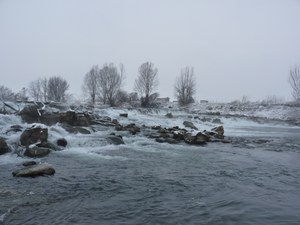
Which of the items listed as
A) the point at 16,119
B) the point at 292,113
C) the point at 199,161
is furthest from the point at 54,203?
the point at 292,113

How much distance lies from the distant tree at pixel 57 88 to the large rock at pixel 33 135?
177 ft

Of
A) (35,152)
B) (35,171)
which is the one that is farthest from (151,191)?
(35,152)

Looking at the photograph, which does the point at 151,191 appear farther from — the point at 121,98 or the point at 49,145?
the point at 121,98

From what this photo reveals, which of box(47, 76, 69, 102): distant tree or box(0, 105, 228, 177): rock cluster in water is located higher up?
Answer: box(47, 76, 69, 102): distant tree

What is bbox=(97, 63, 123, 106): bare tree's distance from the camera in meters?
49.5

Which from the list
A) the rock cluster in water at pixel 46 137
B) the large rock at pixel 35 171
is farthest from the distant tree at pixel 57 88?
the large rock at pixel 35 171

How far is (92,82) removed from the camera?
179ft

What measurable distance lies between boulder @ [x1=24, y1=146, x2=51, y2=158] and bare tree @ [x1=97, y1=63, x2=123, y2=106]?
39.3m

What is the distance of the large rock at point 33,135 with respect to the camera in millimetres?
10883

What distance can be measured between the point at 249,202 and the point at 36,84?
72.1 m

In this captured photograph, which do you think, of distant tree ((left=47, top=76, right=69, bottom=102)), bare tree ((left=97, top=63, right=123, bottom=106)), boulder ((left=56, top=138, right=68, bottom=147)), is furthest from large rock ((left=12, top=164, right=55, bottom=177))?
distant tree ((left=47, top=76, right=69, bottom=102))

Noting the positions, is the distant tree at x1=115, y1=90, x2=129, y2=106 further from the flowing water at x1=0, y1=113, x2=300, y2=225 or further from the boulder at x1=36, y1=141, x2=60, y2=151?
the flowing water at x1=0, y1=113, x2=300, y2=225

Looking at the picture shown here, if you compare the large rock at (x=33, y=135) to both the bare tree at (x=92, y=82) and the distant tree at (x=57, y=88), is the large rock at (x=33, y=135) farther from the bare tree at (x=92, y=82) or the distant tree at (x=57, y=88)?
the distant tree at (x=57, y=88)

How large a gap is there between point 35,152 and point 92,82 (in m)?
46.0
